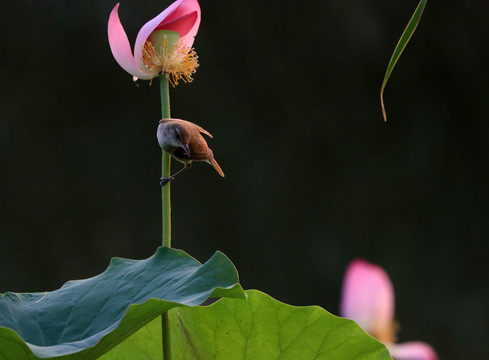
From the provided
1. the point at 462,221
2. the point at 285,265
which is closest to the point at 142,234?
the point at 285,265

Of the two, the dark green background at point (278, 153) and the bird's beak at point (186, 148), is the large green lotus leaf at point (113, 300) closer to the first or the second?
the bird's beak at point (186, 148)

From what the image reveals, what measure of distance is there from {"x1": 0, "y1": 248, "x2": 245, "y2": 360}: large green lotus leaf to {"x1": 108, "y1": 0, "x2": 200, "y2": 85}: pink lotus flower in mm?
163

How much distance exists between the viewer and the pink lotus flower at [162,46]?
77cm

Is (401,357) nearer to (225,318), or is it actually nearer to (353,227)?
(225,318)

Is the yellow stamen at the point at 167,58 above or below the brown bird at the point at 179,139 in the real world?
above

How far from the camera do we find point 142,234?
4.45 meters

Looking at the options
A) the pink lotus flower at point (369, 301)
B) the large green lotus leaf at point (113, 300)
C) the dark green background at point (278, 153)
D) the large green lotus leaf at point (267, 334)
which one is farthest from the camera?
the dark green background at point (278, 153)

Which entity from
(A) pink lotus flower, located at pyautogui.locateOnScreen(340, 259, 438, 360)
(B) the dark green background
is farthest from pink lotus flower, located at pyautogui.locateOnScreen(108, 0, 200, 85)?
(B) the dark green background

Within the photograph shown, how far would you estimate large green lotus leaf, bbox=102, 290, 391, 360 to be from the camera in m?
0.80

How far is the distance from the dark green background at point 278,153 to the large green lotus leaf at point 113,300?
3470 millimetres

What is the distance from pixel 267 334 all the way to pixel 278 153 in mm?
3730

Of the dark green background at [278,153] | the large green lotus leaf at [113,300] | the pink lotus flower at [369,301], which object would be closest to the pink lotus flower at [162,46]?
the large green lotus leaf at [113,300]

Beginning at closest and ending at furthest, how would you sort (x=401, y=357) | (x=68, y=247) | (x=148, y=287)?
1. (x=148, y=287)
2. (x=401, y=357)
3. (x=68, y=247)

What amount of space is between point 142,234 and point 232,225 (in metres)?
0.47
